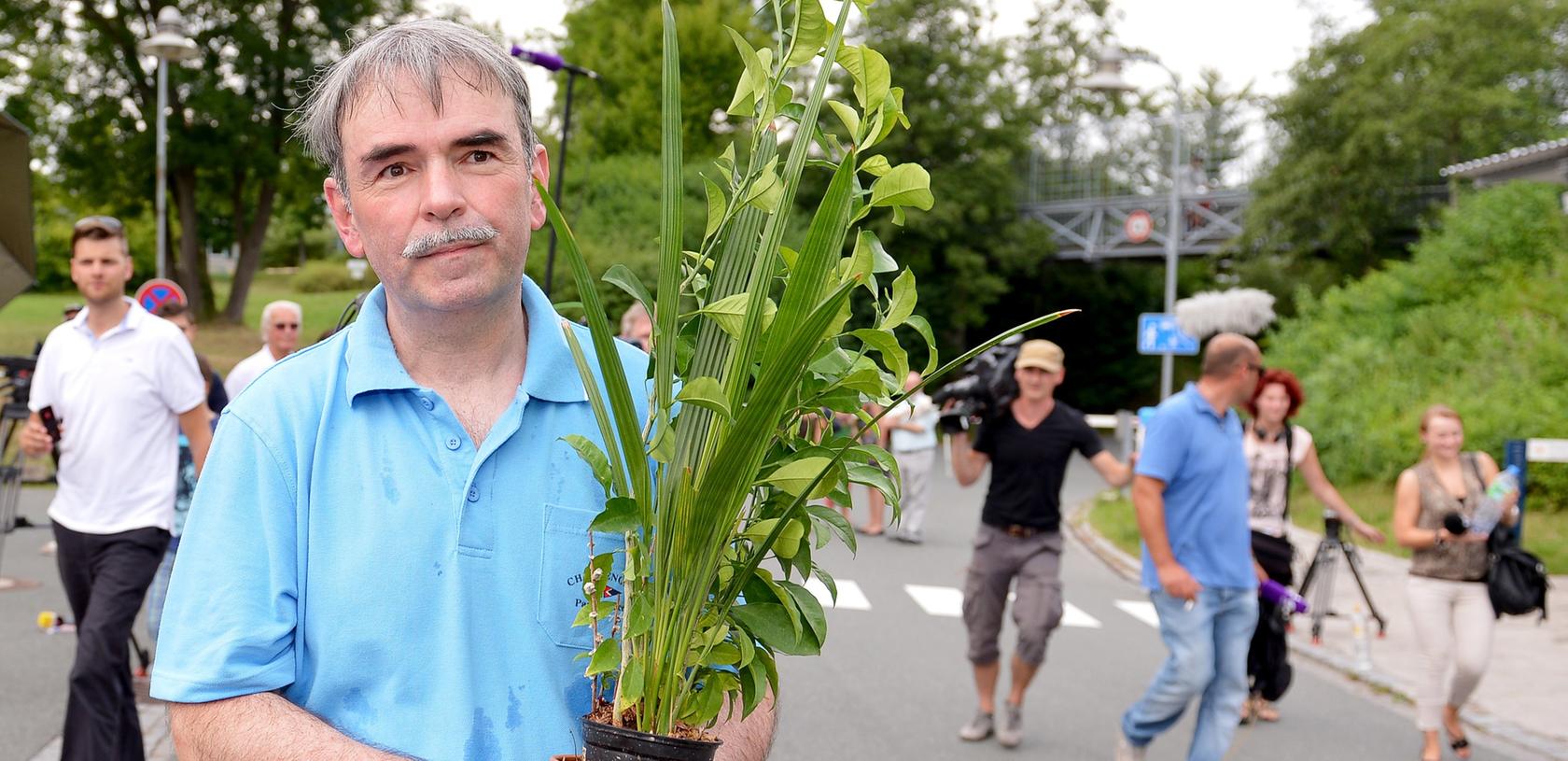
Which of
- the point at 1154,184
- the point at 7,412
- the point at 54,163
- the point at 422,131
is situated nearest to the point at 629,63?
the point at 54,163

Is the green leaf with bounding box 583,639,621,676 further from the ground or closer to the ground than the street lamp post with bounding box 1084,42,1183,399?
closer to the ground

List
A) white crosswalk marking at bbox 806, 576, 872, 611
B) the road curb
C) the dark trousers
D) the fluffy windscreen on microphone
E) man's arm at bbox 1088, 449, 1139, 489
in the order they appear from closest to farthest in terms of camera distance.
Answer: the dark trousers, the road curb, man's arm at bbox 1088, 449, 1139, 489, the fluffy windscreen on microphone, white crosswalk marking at bbox 806, 576, 872, 611

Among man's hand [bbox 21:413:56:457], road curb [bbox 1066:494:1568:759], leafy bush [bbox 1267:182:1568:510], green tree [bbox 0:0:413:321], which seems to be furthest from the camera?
green tree [bbox 0:0:413:321]

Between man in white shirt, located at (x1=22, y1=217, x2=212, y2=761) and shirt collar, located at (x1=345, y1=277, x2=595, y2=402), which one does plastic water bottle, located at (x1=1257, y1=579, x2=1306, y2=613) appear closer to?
man in white shirt, located at (x1=22, y1=217, x2=212, y2=761)

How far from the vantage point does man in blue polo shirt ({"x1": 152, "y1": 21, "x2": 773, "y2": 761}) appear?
1809 mm

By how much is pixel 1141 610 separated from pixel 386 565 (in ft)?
36.1

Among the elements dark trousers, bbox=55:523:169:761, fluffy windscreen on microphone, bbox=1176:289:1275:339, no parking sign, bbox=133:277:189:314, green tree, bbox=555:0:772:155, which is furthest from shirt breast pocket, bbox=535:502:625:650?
green tree, bbox=555:0:772:155

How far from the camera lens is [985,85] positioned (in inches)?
1810

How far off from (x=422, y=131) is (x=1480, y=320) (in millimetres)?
23950

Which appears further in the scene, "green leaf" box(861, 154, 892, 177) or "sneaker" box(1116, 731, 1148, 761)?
"sneaker" box(1116, 731, 1148, 761)

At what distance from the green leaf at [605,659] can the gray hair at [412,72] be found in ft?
2.19

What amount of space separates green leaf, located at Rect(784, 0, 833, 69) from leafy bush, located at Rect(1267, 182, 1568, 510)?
16746 millimetres

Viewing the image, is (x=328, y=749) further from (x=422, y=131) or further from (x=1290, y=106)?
(x=1290, y=106)

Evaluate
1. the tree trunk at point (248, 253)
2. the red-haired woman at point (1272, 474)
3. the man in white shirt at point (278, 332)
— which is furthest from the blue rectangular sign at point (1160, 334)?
the tree trunk at point (248, 253)
